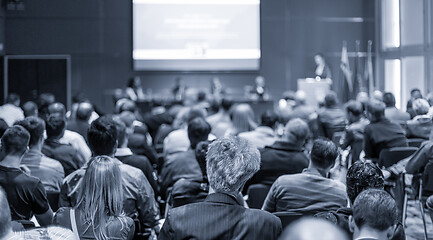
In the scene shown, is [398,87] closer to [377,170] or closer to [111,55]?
[111,55]

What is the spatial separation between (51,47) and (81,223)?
13.0 meters

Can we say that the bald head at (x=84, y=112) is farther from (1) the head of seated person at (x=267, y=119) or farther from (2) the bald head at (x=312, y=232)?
(2) the bald head at (x=312, y=232)

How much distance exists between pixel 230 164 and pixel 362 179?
2.53 ft

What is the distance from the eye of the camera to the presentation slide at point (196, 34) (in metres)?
14.6

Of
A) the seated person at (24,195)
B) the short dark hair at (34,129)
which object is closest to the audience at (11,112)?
the short dark hair at (34,129)

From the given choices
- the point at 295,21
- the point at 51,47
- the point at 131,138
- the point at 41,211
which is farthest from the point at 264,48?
the point at 41,211

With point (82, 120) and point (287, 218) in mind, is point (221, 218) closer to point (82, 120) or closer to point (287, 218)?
point (287, 218)

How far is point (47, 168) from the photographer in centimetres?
471

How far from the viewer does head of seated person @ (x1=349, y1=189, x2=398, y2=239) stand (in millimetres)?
2191

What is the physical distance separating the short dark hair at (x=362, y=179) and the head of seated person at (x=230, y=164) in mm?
611

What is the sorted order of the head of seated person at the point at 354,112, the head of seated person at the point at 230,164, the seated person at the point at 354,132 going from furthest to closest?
the head of seated person at the point at 354,112
the seated person at the point at 354,132
the head of seated person at the point at 230,164

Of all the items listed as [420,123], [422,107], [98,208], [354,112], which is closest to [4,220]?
[98,208]

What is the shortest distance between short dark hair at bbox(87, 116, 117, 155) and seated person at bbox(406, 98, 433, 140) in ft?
12.7

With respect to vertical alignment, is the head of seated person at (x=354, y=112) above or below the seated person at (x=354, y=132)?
above
